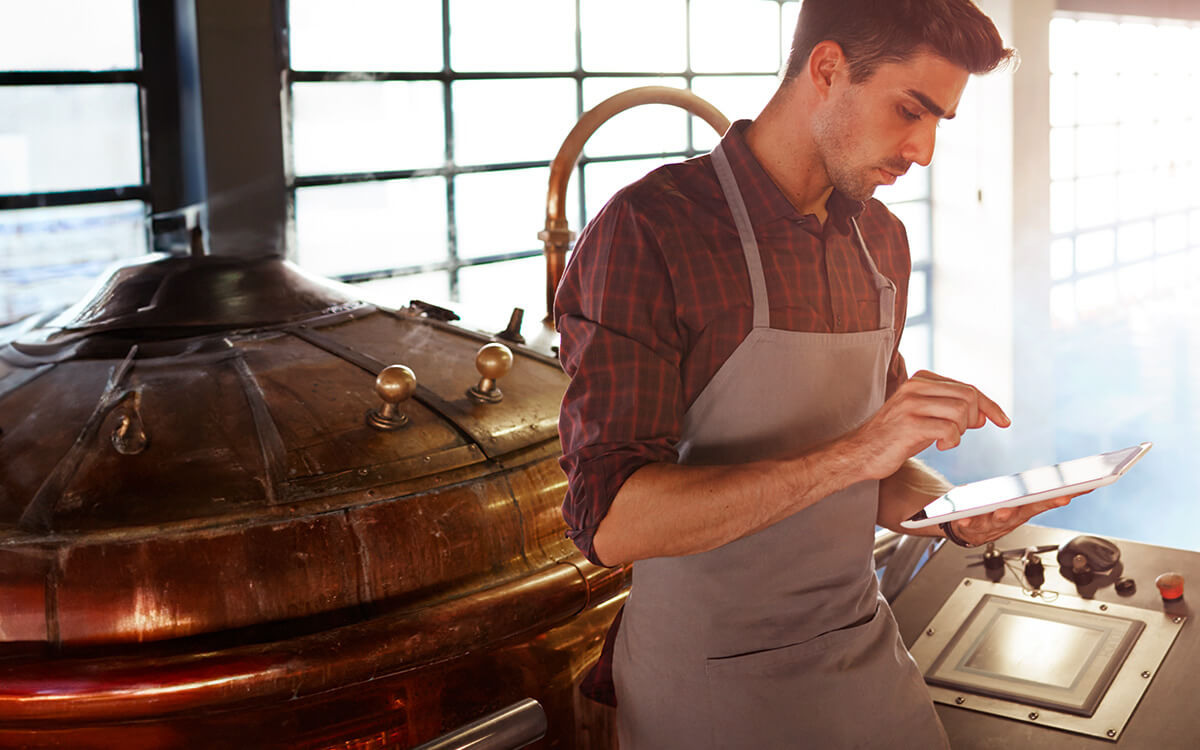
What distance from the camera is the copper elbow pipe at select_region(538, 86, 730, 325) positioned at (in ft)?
6.97

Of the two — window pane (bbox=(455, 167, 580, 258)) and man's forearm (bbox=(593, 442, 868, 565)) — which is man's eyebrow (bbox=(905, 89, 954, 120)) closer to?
man's forearm (bbox=(593, 442, 868, 565))

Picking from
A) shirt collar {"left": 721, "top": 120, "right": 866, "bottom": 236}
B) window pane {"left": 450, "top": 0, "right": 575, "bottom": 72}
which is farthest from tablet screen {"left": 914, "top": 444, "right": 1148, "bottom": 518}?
window pane {"left": 450, "top": 0, "right": 575, "bottom": 72}

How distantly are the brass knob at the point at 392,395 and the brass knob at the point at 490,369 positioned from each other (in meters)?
0.13

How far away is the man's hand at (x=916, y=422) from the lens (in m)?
1.01

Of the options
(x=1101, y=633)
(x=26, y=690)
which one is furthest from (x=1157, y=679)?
(x=26, y=690)

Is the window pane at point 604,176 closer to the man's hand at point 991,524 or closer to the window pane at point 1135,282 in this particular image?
the man's hand at point 991,524

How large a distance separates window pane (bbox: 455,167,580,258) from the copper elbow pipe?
170 centimetres

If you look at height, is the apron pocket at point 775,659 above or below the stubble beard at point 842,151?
below

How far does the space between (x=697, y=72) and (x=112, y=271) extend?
3.62m

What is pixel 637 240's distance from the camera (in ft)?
3.65

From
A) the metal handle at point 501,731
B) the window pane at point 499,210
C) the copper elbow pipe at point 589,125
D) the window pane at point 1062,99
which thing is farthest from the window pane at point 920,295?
the metal handle at point 501,731

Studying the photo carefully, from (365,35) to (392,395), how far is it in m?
2.20

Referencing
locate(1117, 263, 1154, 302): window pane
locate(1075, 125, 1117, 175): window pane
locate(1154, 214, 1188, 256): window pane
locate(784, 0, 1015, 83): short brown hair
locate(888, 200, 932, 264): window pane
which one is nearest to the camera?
locate(784, 0, 1015, 83): short brown hair

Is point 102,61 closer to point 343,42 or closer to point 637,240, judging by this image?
point 343,42
